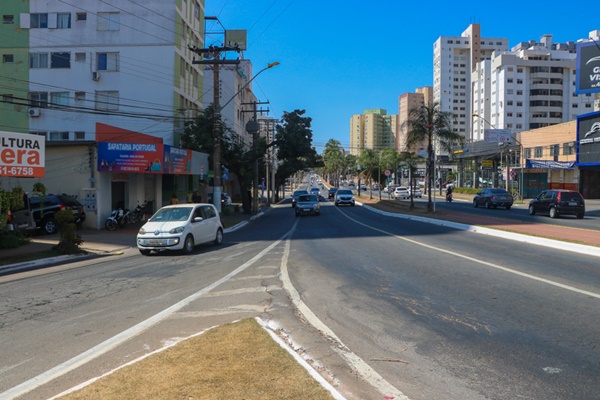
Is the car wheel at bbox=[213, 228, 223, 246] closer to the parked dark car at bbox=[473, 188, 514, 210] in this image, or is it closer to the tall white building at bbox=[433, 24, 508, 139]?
the parked dark car at bbox=[473, 188, 514, 210]

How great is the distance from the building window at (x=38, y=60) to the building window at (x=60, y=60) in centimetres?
50

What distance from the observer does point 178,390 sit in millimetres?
4414

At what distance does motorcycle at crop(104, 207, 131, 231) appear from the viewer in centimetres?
2483

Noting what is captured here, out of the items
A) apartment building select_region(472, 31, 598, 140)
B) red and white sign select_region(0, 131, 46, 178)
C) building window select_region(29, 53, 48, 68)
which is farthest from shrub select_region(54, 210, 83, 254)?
apartment building select_region(472, 31, 598, 140)

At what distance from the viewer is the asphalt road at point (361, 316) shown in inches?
201

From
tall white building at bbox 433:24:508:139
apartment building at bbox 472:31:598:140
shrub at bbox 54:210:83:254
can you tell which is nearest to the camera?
shrub at bbox 54:210:83:254

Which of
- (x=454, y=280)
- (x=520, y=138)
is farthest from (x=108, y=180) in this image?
(x=520, y=138)

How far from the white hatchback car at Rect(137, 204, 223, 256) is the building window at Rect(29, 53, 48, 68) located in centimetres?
2947

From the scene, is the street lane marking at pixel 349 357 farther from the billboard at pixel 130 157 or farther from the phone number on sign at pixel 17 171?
the billboard at pixel 130 157

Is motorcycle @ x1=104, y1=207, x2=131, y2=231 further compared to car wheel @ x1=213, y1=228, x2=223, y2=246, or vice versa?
motorcycle @ x1=104, y1=207, x2=131, y2=231

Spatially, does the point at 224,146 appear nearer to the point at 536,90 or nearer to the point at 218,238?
the point at 218,238

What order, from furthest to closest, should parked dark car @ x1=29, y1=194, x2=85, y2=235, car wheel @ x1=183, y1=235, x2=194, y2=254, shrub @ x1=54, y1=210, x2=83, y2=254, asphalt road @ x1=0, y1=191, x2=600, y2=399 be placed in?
parked dark car @ x1=29, y1=194, x2=85, y2=235, shrub @ x1=54, y1=210, x2=83, y2=254, car wheel @ x1=183, y1=235, x2=194, y2=254, asphalt road @ x1=0, y1=191, x2=600, y2=399

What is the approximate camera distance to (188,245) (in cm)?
1638

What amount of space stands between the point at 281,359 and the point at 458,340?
2.40 m
